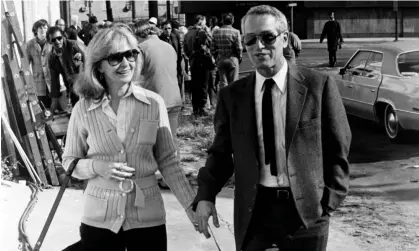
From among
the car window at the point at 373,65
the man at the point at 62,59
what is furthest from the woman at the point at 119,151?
the car window at the point at 373,65

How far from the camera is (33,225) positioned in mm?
6547

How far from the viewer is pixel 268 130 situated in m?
3.27

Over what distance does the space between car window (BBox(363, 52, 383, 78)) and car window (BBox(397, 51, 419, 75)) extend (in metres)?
0.40

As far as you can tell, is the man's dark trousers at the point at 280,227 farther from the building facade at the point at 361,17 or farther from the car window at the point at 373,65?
the building facade at the point at 361,17

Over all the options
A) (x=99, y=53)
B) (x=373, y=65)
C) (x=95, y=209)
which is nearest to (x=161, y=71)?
(x=99, y=53)

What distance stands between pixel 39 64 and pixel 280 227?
29.0ft

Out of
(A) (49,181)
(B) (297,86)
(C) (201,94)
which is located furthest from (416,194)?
(C) (201,94)

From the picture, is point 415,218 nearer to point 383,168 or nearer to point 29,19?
point 383,168

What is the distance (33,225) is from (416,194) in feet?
13.9

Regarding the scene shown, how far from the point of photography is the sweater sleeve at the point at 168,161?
146 inches

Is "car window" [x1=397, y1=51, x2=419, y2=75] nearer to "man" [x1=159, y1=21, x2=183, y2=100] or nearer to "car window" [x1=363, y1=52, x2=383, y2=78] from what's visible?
"car window" [x1=363, y1=52, x2=383, y2=78]

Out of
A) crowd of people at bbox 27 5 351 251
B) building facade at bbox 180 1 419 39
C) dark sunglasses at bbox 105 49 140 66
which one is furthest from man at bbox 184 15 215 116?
building facade at bbox 180 1 419 39

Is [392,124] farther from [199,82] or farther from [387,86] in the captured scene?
[199,82]

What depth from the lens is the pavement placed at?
610 centimetres
